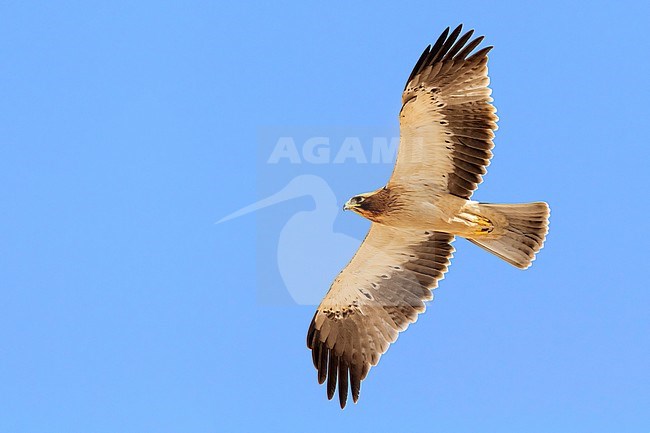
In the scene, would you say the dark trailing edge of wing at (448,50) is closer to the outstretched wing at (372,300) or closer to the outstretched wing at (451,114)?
the outstretched wing at (451,114)

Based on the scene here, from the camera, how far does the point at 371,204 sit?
13641mm

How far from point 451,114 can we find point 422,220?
1.49 metres

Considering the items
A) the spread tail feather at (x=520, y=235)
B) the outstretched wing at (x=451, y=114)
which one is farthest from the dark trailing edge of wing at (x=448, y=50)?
the spread tail feather at (x=520, y=235)

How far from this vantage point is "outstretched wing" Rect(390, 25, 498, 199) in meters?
13.0

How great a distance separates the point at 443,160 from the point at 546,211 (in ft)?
5.00

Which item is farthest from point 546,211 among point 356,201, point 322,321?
point 322,321

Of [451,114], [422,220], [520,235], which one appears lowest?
[520,235]

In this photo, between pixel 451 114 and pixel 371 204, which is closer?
pixel 451 114

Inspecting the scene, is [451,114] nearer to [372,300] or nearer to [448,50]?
[448,50]

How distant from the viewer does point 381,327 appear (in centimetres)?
1464

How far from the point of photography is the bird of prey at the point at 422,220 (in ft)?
42.8

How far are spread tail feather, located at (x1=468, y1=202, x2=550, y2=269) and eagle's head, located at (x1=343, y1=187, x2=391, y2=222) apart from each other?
1257 millimetres

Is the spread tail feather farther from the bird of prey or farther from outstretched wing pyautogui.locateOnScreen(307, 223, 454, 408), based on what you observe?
outstretched wing pyautogui.locateOnScreen(307, 223, 454, 408)

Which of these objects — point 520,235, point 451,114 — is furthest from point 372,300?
point 451,114
